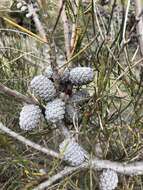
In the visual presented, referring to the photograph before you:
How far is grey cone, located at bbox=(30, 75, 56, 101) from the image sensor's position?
0.53 m

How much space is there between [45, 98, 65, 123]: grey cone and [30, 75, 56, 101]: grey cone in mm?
12

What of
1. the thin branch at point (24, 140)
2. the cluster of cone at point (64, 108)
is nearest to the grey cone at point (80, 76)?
the cluster of cone at point (64, 108)

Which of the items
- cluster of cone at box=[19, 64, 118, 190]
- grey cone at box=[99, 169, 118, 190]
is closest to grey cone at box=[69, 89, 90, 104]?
cluster of cone at box=[19, 64, 118, 190]

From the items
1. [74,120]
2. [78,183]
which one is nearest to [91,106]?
[74,120]

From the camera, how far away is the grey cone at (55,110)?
536 millimetres

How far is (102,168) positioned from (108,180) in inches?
1.0

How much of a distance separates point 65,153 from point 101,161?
7 centimetres

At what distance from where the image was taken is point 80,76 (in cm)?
54

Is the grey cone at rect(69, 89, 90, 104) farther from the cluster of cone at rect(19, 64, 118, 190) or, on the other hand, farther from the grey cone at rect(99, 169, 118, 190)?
the grey cone at rect(99, 169, 118, 190)

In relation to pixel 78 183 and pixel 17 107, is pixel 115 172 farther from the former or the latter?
pixel 17 107

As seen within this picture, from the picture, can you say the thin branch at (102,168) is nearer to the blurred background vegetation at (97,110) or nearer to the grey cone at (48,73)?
the blurred background vegetation at (97,110)

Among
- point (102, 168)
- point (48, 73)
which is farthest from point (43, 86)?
point (102, 168)

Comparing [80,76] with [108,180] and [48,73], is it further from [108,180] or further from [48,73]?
[108,180]

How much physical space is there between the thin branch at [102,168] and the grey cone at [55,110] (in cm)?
8
